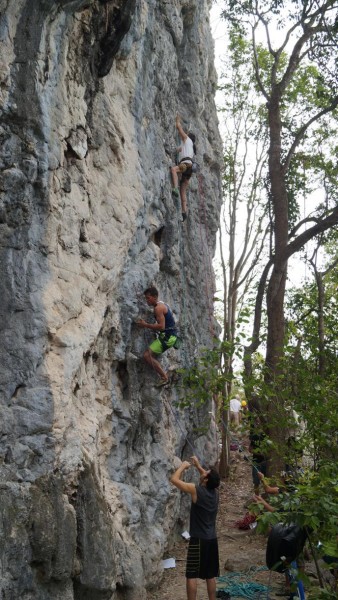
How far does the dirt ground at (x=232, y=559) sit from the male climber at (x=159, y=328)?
9.19 ft

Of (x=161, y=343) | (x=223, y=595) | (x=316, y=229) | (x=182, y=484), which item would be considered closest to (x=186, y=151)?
(x=316, y=229)

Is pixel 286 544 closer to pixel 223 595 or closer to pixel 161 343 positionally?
pixel 223 595

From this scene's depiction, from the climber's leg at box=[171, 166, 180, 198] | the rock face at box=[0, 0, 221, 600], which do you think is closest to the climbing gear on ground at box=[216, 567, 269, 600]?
the rock face at box=[0, 0, 221, 600]

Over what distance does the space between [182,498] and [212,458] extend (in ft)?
6.98

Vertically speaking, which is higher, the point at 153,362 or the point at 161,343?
the point at 161,343

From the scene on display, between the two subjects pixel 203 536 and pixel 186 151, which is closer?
pixel 203 536

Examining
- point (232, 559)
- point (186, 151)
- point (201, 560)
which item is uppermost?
point (186, 151)

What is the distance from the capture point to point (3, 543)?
566 cm

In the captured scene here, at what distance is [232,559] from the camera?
9.96 meters

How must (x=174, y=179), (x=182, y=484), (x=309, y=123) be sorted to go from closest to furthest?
(x=182, y=484), (x=174, y=179), (x=309, y=123)

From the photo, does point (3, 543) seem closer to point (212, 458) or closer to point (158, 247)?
point (158, 247)

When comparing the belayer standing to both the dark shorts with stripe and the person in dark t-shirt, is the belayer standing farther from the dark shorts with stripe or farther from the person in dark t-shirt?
the dark shorts with stripe

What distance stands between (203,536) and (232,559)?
266 centimetres

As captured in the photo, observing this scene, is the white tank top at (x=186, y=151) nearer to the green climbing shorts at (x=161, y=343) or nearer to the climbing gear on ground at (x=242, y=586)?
the green climbing shorts at (x=161, y=343)
